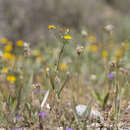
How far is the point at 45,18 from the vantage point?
471cm

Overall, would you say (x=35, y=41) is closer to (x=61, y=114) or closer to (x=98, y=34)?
(x=98, y=34)

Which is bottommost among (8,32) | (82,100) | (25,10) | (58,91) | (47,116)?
(82,100)

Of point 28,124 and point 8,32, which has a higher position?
point 8,32

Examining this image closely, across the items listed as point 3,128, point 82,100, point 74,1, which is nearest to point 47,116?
point 3,128

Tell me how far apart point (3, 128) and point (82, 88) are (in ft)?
3.80

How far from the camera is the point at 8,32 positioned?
4.24m

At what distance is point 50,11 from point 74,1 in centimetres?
77

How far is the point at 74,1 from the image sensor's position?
525cm

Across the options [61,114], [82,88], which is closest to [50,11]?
[82,88]

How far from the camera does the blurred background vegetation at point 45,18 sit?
4.21 m

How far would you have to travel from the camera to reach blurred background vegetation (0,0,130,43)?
4211 mm

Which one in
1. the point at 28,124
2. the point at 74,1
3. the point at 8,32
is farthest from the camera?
the point at 74,1

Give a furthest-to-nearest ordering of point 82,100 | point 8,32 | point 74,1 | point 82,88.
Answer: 1. point 74,1
2. point 8,32
3. point 82,88
4. point 82,100

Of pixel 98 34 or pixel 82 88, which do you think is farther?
pixel 98 34
